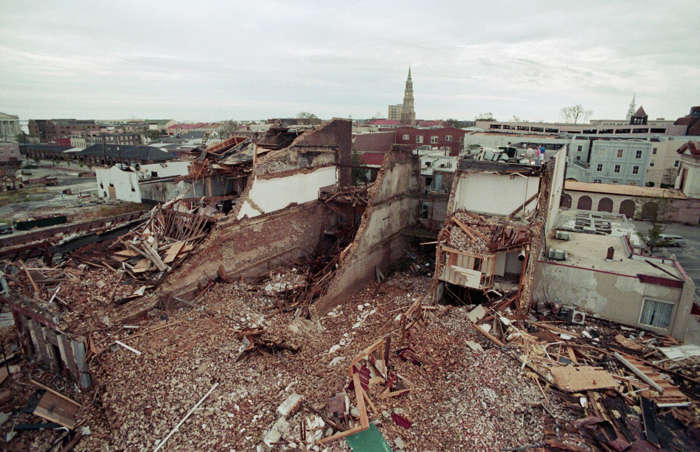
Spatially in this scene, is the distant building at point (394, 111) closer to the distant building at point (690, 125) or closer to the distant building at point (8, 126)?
the distant building at point (690, 125)

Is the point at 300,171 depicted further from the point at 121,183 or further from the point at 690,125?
the point at 690,125

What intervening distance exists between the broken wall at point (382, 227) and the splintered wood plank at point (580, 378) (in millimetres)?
7097

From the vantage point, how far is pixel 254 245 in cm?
1370

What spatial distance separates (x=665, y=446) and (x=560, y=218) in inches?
580

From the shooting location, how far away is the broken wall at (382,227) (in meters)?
14.0

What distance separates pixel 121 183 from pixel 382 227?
2573cm

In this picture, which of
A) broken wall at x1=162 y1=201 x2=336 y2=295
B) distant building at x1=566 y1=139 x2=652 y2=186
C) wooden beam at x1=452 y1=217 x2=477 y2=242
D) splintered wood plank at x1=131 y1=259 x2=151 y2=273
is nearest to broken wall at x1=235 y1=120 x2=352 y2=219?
broken wall at x1=162 y1=201 x2=336 y2=295

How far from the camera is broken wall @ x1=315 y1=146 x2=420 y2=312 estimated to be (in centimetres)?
1402

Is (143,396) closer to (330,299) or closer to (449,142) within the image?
(330,299)

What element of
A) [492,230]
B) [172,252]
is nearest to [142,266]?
[172,252]

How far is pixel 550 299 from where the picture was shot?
13.1 metres

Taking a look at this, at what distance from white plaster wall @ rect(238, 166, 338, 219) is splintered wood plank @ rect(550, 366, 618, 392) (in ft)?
33.3

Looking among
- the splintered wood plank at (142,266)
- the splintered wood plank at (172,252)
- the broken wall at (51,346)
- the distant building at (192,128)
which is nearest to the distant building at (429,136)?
the splintered wood plank at (172,252)

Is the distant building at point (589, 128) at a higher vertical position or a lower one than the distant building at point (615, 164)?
higher
